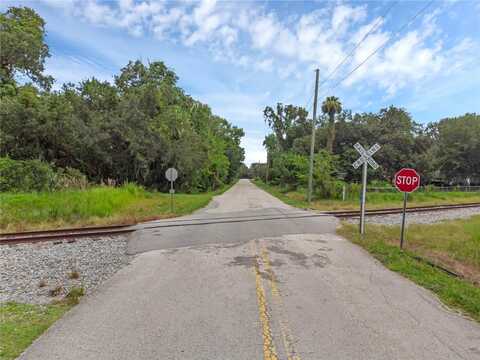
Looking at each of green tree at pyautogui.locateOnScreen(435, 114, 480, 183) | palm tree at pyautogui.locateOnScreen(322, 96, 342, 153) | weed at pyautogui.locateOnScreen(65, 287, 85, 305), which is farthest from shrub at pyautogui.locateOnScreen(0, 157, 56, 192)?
green tree at pyautogui.locateOnScreen(435, 114, 480, 183)

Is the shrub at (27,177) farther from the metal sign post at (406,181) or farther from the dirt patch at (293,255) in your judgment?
the metal sign post at (406,181)

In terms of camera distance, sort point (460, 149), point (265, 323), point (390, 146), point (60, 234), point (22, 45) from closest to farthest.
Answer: point (265, 323), point (60, 234), point (22, 45), point (390, 146), point (460, 149)

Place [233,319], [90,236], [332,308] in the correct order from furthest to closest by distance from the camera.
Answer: [90,236], [332,308], [233,319]

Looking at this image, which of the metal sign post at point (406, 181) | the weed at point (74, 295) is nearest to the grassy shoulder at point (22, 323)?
the weed at point (74, 295)

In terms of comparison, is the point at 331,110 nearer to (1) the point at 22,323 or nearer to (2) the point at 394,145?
(2) the point at 394,145

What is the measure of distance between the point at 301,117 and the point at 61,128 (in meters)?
37.0

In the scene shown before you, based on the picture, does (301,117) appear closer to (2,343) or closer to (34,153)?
(34,153)

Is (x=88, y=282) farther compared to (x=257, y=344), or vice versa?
(x=88, y=282)

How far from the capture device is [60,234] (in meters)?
7.53

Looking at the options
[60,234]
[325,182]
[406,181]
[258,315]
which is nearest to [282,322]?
[258,315]

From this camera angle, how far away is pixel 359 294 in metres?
3.85

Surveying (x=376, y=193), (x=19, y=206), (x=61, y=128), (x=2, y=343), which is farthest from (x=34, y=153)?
(x=376, y=193)

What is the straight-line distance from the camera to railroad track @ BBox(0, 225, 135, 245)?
6.95 metres

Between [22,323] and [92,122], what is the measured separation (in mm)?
19587
